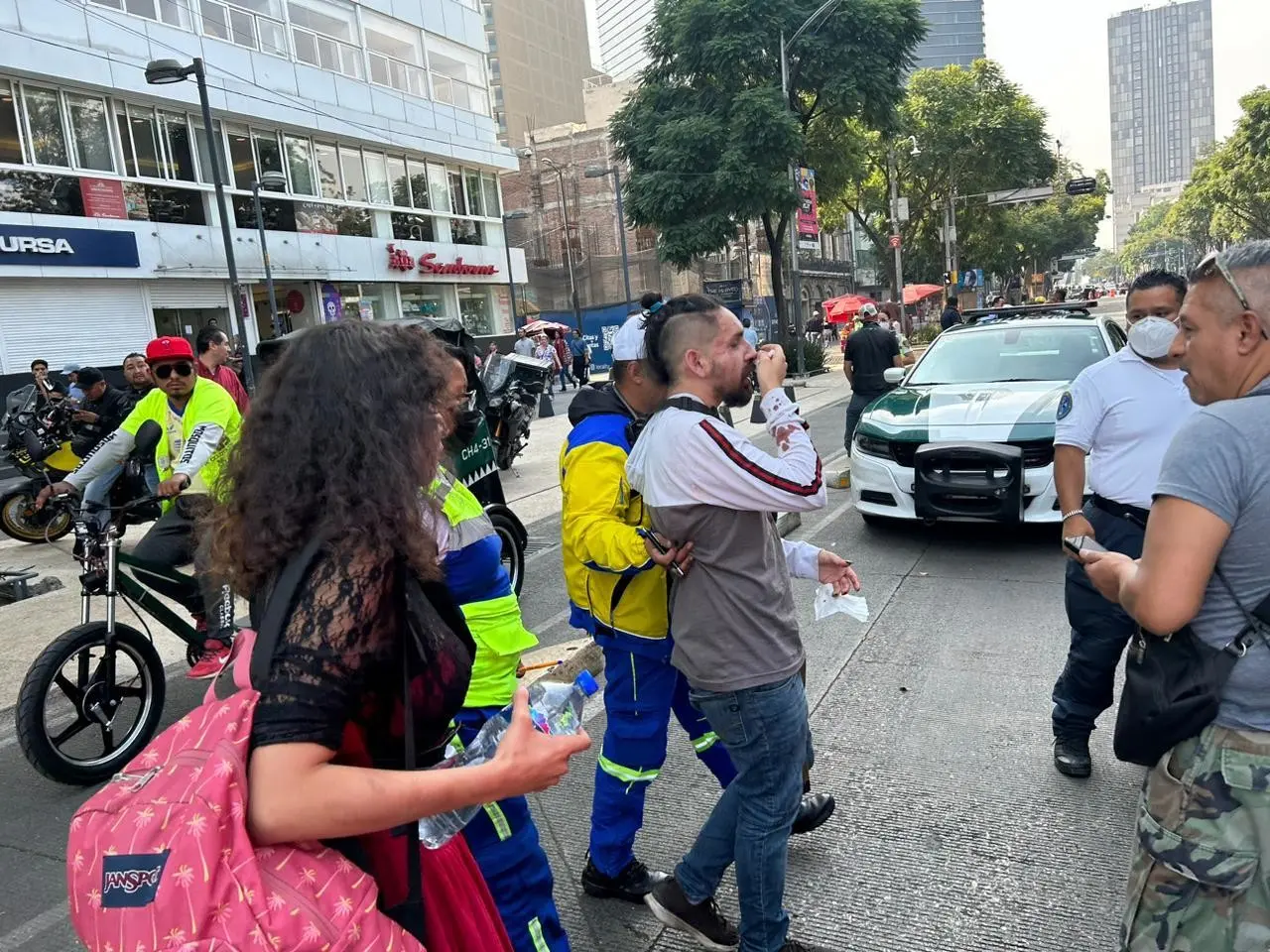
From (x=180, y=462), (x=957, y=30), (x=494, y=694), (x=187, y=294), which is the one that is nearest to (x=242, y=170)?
(x=187, y=294)

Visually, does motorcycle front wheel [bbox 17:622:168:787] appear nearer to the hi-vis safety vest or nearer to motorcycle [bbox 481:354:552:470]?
the hi-vis safety vest

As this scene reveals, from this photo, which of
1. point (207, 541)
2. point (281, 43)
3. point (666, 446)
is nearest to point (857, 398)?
point (666, 446)

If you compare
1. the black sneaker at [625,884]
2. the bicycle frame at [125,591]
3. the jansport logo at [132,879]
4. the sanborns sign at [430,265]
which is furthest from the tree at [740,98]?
the jansport logo at [132,879]

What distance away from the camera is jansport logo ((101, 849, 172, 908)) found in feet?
3.88

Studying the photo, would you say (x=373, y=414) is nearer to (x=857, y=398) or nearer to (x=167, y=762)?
(x=167, y=762)

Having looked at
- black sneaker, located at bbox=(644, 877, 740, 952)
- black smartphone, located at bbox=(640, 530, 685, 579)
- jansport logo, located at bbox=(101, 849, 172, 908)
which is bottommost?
black sneaker, located at bbox=(644, 877, 740, 952)

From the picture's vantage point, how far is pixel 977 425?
6.39m

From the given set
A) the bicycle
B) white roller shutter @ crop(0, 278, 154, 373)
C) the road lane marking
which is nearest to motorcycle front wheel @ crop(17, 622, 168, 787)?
the bicycle

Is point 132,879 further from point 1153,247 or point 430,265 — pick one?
point 1153,247

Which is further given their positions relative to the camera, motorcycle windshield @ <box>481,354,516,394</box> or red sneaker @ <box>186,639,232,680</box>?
motorcycle windshield @ <box>481,354,516,394</box>

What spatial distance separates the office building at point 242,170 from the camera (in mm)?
17859

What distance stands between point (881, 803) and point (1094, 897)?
784 mm

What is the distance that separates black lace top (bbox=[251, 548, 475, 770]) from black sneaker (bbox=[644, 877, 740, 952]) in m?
1.32

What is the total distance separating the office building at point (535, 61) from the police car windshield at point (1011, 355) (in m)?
54.7
